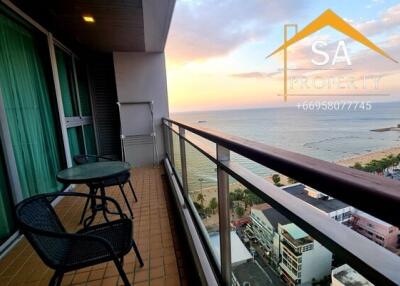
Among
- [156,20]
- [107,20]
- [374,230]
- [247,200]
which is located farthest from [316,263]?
[107,20]

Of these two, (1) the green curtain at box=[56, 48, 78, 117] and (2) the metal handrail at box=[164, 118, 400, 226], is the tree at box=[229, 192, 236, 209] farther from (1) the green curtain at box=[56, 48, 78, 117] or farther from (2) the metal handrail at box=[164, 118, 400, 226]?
(1) the green curtain at box=[56, 48, 78, 117]

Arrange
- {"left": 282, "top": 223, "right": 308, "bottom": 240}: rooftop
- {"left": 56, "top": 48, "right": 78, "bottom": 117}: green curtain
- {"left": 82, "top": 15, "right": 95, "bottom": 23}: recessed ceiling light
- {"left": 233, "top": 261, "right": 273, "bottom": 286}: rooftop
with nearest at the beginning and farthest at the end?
1. {"left": 282, "top": 223, "right": 308, "bottom": 240}: rooftop
2. {"left": 233, "top": 261, "right": 273, "bottom": 286}: rooftop
3. {"left": 82, "top": 15, "right": 95, "bottom": 23}: recessed ceiling light
4. {"left": 56, "top": 48, "right": 78, "bottom": 117}: green curtain

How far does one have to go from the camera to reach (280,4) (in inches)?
370

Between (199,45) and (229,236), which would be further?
(199,45)

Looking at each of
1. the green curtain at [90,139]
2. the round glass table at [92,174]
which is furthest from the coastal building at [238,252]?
the green curtain at [90,139]

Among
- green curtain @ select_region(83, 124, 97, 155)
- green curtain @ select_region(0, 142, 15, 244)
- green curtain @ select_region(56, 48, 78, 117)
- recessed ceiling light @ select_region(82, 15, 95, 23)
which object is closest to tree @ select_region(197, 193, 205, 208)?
green curtain @ select_region(0, 142, 15, 244)

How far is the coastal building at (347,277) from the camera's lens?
0.37 m

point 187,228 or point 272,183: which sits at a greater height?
point 272,183

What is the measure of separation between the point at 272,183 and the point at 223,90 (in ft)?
32.8

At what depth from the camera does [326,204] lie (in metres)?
0.46

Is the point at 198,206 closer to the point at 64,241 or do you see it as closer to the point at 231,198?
the point at 231,198

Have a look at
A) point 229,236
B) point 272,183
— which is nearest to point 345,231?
point 272,183

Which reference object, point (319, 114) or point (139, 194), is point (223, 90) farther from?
point (139, 194)

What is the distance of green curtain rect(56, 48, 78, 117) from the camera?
3674mm
